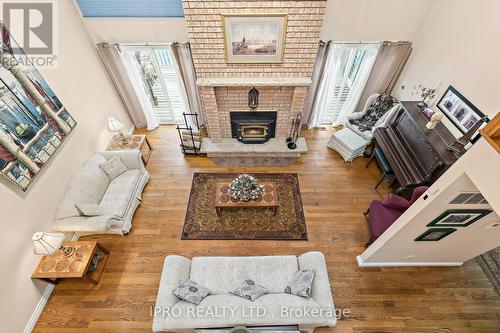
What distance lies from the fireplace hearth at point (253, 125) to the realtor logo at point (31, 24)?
3137 mm

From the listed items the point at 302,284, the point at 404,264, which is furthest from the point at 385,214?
the point at 302,284

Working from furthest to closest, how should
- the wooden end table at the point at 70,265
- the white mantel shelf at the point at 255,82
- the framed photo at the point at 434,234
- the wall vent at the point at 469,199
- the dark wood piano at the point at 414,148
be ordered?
the white mantel shelf at the point at 255,82 < the dark wood piano at the point at 414,148 < the wooden end table at the point at 70,265 < the framed photo at the point at 434,234 < the wall vent at the point at 469,199

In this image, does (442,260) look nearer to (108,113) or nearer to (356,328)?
(356,328)

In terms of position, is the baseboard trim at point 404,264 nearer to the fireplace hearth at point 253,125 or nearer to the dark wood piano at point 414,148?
the dark wood piano at point 414,148

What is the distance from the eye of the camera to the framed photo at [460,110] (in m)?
3.33

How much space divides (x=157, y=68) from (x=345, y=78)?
13.4 ft

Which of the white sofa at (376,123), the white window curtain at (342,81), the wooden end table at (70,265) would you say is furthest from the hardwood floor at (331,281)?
the white window curtain at (342,81)

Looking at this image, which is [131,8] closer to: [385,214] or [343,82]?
[343,82]

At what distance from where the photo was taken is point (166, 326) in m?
2.37

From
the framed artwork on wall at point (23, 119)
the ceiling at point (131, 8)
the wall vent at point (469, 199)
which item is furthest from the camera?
the ceiling at point (131, 8)

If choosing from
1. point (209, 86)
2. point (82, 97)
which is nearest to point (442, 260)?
point (209, 86)

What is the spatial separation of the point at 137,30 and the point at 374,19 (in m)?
4.32

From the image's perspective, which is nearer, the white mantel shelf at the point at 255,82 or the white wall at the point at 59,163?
the white wall at the point at 59,163

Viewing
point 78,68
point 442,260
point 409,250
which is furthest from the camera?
point 78,68
